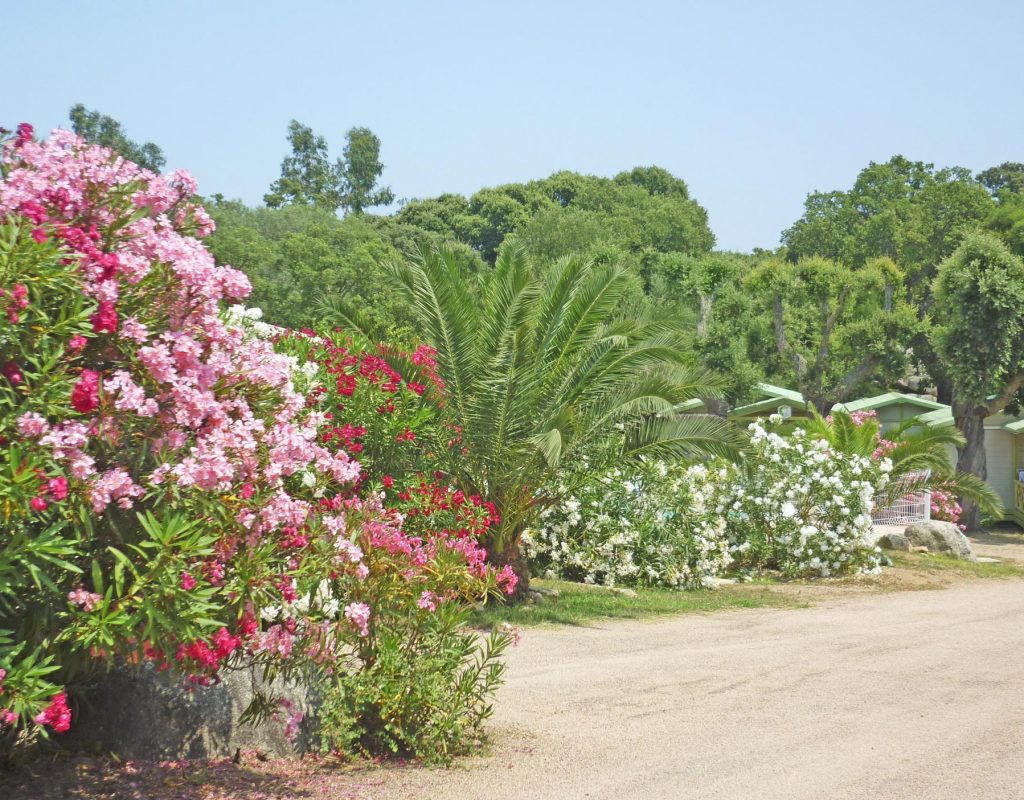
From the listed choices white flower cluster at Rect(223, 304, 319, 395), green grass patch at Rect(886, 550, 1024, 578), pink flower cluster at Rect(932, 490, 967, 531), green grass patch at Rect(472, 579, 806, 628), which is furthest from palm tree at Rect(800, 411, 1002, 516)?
white flower cluster at Rect(223, 304, 319, 395)

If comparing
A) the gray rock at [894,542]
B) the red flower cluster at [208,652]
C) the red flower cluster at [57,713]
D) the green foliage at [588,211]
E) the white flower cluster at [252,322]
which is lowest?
the gray rock at [894,542]

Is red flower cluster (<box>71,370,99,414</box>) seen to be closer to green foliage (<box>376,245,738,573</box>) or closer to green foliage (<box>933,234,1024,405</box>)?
green foliage (<box>376,245,738,573</box>)

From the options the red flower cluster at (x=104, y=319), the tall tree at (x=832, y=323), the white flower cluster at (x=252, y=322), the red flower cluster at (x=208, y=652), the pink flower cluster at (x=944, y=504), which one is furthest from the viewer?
the tall tree at (x=832, y=323)

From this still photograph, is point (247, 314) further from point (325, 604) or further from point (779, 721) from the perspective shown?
point (779, 721)

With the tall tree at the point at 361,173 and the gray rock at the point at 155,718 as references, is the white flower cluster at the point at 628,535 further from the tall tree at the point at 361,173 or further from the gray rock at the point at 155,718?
the tall tree at the point at 361,173

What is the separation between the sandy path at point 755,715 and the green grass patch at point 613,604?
1.92 ft

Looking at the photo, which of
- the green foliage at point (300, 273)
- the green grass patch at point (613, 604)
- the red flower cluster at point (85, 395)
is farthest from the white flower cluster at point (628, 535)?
the green foliage at point (300, 273)

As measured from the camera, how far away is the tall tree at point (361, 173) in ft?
244

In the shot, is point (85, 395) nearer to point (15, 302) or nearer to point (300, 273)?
point (15, 302)

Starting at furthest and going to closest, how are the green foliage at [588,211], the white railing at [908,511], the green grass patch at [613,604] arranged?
the green foliage at [588,211]
the white railing at [908,511]
the green grass patch at [613,604]

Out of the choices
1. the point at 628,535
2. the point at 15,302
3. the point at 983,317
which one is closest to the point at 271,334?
the point at 15,302

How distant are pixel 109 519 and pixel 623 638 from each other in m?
7.52

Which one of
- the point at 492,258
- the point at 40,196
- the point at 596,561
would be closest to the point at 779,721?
the point at 40,196

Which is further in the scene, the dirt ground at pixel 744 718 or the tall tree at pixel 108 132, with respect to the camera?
the tall tree at pixel 108 132
